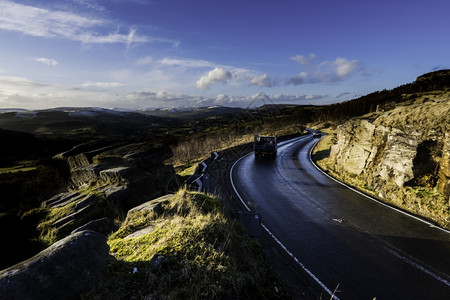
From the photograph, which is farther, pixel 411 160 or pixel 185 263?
pixel 411 160

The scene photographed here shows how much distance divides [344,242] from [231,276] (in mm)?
6058

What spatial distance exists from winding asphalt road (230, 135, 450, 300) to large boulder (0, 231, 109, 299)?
5.29m

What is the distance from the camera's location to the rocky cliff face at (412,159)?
10359 mm

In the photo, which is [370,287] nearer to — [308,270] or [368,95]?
[308,270]

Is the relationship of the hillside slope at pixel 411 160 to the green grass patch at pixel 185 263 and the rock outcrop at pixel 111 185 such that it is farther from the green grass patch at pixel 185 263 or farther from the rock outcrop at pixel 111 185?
the rock outcrop at pixel 111 185

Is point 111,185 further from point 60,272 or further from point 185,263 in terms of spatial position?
point 60,272

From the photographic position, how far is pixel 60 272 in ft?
9.88

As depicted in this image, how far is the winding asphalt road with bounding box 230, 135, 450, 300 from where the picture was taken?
19.8 ft

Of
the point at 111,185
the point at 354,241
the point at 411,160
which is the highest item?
the point at 411,160

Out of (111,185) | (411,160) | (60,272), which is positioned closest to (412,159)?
(411,160)

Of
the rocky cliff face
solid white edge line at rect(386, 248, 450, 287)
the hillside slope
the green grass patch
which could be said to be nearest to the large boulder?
A: the green grass patch

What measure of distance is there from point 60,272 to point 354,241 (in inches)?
357

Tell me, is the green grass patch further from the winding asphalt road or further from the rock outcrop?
the winding asphalt road

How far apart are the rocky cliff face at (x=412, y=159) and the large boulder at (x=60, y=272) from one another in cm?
1296
